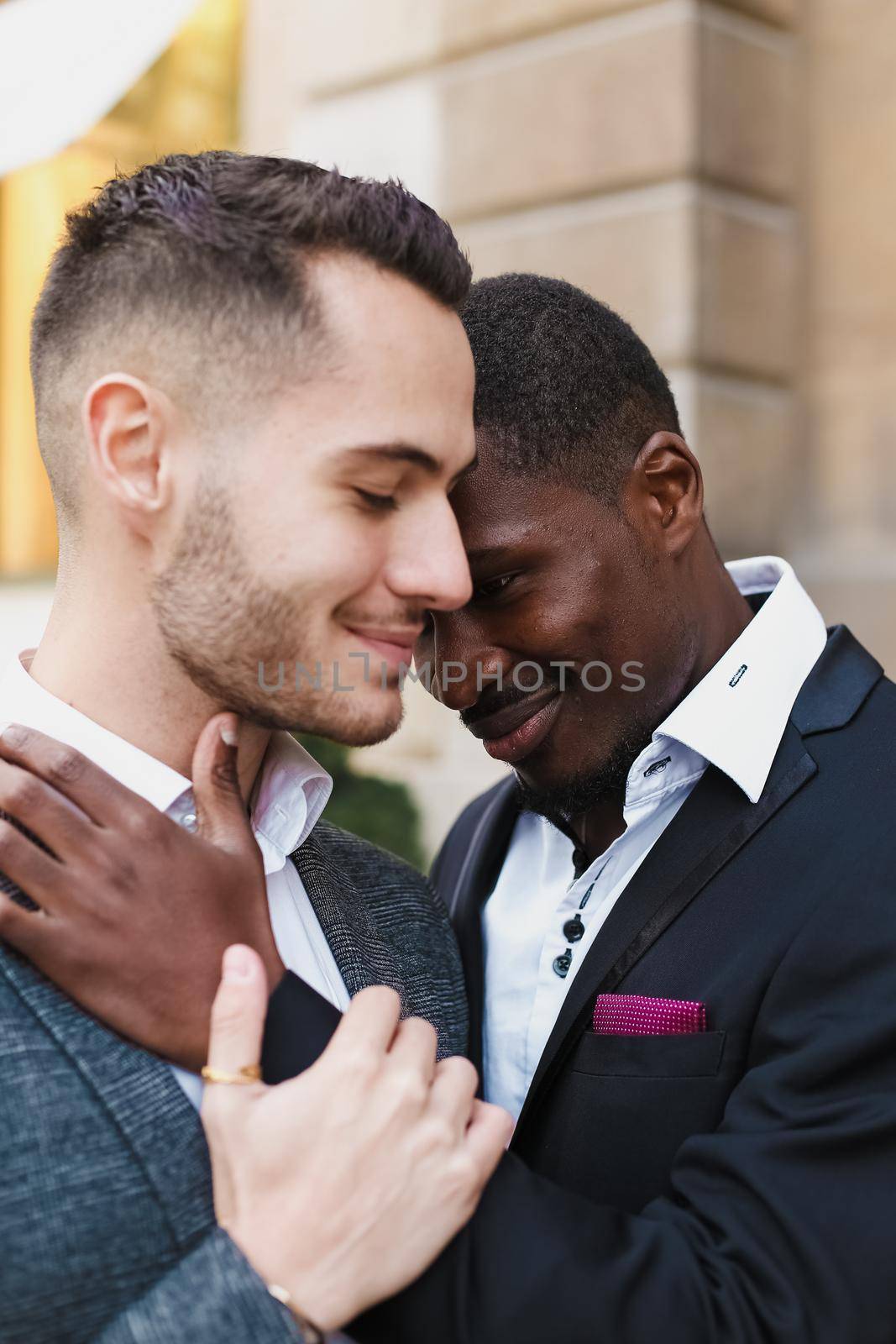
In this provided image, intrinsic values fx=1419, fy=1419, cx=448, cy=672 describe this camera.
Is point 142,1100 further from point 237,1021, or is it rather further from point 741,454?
point 741,454

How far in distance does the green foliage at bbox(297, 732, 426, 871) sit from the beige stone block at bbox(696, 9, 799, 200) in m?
2.26

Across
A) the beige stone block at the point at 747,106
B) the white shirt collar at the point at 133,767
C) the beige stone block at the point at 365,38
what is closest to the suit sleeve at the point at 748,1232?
the white shirt collar at the point at 133,767

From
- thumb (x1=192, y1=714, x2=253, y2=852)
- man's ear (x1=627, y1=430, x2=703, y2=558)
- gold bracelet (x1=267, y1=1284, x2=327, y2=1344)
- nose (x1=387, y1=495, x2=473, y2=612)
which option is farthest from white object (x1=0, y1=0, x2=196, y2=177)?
gold bracelet (x1=267, y1=1284, x2=327, y2=1344)

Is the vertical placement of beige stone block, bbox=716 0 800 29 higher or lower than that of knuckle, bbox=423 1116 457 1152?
higher

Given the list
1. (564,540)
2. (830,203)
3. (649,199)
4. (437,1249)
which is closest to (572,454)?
(564,540)

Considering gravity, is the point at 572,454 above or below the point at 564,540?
above

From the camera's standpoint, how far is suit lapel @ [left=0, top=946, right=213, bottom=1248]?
165cm

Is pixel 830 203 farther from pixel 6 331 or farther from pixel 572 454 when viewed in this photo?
pixel 6 331

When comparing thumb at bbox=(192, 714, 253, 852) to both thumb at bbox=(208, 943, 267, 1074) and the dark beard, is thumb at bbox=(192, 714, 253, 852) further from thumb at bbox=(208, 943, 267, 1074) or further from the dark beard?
the dark beard

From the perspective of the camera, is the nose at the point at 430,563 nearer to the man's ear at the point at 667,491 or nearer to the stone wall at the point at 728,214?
the man's ear at the point at 667,491

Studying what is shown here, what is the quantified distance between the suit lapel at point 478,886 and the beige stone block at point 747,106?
2.52 metres

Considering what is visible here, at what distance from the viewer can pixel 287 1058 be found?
5.72 feet

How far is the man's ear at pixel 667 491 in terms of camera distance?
2.45m

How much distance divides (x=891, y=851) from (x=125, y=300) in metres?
1.30
